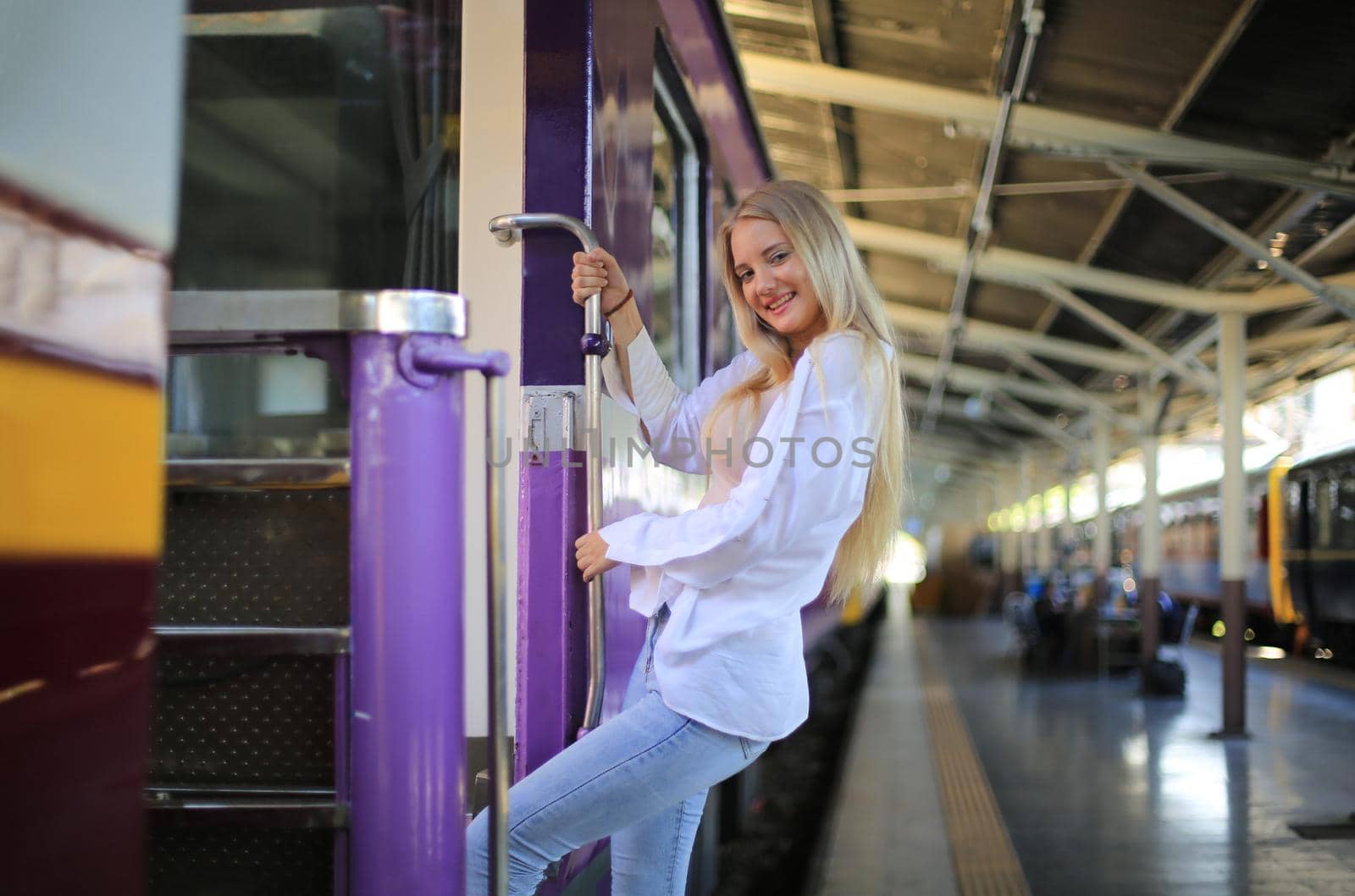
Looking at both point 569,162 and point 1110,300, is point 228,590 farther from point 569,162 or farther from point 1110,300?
point 1110,300

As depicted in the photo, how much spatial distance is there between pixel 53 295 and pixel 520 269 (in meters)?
1.35

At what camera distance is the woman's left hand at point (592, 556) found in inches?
77.1

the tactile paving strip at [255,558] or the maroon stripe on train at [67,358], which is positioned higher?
the maroon stripe on train at [67,358]

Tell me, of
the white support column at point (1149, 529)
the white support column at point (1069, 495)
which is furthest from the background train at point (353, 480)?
the white support column at point (1069, 495)

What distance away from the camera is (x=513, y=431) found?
7.40 feet

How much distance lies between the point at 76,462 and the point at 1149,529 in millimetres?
12910

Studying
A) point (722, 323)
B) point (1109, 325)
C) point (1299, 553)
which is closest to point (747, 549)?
point (722, 323)

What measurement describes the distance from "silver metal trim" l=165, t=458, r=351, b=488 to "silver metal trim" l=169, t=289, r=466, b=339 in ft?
0.72

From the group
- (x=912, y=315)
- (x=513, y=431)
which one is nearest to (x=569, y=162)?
(x=513, y=431)

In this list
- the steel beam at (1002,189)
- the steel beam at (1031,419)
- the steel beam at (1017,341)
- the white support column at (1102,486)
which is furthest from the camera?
the steel beam at (1031,419)

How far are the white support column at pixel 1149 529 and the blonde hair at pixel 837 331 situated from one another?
10.6 meters

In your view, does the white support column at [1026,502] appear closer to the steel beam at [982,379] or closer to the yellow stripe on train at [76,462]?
the steel beam at [982,379]

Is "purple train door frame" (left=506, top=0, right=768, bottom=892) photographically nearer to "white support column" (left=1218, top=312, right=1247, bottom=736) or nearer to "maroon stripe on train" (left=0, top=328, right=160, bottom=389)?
"maroon stripe on train" (left=0, top=328, right=160, bottom=389)

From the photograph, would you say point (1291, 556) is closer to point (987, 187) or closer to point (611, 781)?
point (987, 187)
